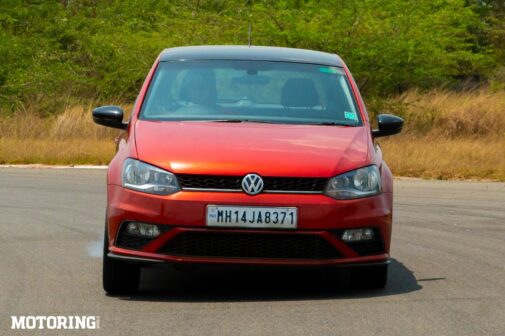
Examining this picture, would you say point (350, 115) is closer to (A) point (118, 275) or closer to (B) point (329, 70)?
(B) point (329, 70)

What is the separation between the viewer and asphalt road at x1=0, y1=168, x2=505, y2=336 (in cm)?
711

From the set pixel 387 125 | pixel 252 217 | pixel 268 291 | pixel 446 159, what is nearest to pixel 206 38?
pixel 446 159

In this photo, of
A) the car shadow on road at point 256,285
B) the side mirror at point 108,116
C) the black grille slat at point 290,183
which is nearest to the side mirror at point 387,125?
the car shadow on road at point 256,285

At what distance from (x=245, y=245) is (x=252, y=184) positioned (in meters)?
0.36

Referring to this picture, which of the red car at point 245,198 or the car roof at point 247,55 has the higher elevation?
the car roof at point 247,55

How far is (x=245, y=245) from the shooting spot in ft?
25.7

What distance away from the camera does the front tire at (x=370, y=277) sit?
8344 mm

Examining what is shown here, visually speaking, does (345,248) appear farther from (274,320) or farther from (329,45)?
(329,45)

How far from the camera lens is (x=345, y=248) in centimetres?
794

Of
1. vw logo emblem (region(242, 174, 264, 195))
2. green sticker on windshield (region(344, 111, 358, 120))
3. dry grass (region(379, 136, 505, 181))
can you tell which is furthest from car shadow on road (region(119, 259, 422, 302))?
dry grass (region(379, 136, 505, 181))

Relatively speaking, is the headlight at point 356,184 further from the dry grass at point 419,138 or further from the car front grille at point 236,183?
the dry grass at point 419,138

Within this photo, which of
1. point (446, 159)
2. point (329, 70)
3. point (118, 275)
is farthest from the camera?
point (446, 159)

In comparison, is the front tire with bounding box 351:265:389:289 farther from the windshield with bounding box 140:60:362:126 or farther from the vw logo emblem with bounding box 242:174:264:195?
the windshield with bounding box 140:60:362:126

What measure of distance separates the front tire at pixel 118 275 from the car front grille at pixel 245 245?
1.06ft
